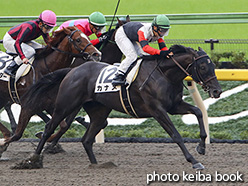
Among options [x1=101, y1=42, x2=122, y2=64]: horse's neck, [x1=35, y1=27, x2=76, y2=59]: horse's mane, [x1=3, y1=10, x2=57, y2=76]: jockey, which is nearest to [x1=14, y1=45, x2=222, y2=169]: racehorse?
[x1=35, y1=27, x2=76, y2=59]: horse's mane

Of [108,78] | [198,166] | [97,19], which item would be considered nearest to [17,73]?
[97,19]

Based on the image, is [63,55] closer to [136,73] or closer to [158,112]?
[136,73]

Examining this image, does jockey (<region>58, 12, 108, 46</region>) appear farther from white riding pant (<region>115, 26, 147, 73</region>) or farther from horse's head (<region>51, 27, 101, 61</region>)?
white riding pant (<region>115, 26, 147, 73</region>)

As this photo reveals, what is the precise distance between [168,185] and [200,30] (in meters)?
11.7

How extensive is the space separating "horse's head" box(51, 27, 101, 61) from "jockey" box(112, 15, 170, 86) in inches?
17.2

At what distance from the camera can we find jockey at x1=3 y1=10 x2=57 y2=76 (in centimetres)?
793

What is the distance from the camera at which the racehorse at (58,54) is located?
796 centimetres

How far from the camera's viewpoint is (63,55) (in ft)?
26.4

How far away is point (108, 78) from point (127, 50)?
0.40 m

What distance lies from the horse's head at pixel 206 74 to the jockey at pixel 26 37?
83.6 inches

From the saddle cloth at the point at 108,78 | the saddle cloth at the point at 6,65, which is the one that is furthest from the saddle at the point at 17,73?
the saddle cloth at the point at 108,78

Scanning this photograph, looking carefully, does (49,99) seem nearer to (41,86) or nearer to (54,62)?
(41,86)

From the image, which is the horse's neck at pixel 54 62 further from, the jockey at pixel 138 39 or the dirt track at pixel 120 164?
the dirt track at pixel 120 164

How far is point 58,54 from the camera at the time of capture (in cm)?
807
